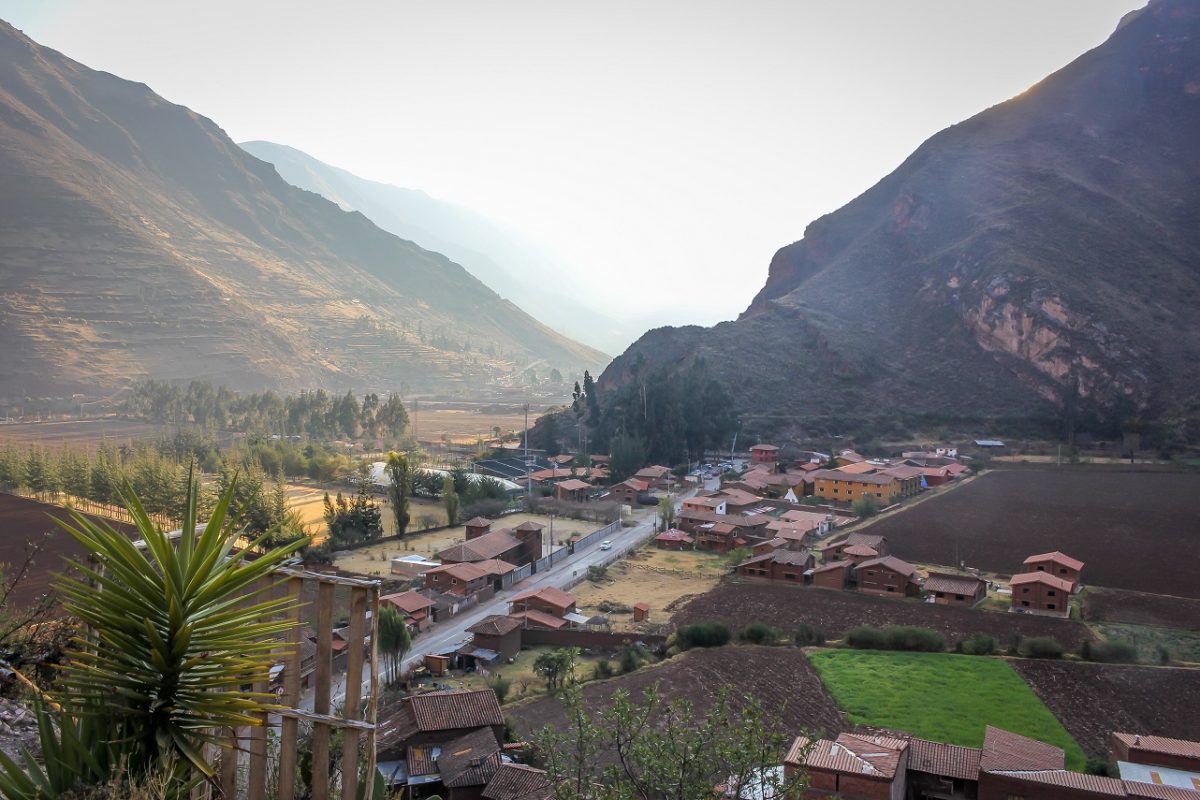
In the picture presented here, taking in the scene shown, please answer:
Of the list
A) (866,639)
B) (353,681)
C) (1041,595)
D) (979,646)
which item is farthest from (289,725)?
(1041,595)

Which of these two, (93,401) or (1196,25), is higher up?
(1196,25)

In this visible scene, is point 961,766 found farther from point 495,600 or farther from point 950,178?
point 950,178

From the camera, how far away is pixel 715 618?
2455 centimetres

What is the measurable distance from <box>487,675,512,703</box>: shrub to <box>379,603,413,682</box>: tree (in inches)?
88.3

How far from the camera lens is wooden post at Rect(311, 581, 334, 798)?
3.87m

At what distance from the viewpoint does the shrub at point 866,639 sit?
22.2 meters

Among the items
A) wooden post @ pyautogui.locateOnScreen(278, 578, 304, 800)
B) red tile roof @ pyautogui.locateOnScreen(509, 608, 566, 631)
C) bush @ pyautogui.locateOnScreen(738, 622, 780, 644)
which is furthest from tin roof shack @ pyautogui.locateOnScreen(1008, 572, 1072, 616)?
wooden post @ pyautogui.locateOnScreen(278, 578, 304, 800)

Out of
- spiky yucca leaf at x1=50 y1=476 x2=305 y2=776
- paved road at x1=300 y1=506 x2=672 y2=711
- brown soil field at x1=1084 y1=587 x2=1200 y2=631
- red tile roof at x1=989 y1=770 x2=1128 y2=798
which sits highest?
spiky yucca leaf at x1=50 y1=476 x2=305 y2=776

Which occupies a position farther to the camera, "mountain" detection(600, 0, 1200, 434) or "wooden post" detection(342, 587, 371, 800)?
"mountain" detection(600, 0, 1200, 434)

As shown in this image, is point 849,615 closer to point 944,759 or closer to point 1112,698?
point 1112,698

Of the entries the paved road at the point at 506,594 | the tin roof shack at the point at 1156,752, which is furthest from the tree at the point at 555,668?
the tin roof shack at the point at 1156,752

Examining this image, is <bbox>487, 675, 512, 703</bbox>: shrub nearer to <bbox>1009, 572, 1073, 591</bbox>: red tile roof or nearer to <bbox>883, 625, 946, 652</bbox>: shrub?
<bbox>883, 625, 946, 652</bbox>: shrub

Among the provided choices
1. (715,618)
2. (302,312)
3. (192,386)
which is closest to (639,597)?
(715,618)

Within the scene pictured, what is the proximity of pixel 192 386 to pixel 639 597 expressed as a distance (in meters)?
64.0
